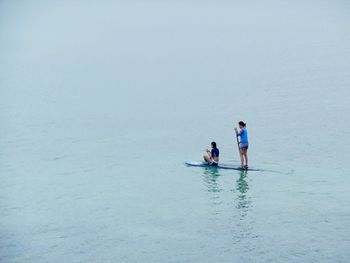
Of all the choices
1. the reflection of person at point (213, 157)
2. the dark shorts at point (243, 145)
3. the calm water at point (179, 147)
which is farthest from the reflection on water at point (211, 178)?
the dark shorts at point (243, 145)

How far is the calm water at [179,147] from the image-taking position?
1916cm

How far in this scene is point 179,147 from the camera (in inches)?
1345

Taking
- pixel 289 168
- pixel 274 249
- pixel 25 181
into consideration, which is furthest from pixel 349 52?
pixel 274 249

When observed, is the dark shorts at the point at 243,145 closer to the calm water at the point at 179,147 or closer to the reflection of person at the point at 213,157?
the calm water at the point at 179,147

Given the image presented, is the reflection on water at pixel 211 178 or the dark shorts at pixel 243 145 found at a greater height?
the dark shorts at pixel 243 145

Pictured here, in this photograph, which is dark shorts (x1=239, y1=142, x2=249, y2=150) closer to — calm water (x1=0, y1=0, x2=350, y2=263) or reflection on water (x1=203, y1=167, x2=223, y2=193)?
calm water (x1=0, y1=0, x2=350, y2=263)

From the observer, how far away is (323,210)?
20.8 m

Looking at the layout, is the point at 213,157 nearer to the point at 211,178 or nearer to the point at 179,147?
the point at 211,178

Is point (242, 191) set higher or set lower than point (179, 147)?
lower

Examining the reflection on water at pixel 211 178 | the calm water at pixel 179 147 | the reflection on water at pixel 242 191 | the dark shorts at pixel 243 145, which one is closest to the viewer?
the calm water at pixel 179 147

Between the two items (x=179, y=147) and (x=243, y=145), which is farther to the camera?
(x=179, y=147)

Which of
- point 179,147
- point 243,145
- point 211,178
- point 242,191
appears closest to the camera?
point 242,191

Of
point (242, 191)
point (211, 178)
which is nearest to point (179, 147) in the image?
→ point (211, 178)

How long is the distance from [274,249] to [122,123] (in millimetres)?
27934
